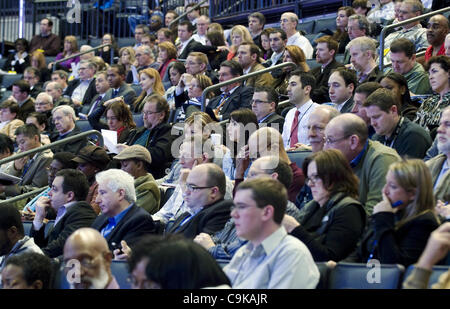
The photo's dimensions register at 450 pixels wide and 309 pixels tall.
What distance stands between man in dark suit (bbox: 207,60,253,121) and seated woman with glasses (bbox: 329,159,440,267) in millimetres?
4019

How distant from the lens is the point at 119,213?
17.9 ft

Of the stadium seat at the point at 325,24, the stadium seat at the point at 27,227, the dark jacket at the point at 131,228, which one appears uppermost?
the stadium seat at the point at 325,24

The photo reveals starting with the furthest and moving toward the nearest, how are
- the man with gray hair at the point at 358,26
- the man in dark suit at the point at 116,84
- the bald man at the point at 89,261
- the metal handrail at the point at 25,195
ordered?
the man in dark suit at the point at 116,84 → the man with gray hair at the point at 358,26 → the metal handrail at the point at 25,195 → the bald man at the point at 89,261

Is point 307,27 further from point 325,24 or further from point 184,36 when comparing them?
point 184,36

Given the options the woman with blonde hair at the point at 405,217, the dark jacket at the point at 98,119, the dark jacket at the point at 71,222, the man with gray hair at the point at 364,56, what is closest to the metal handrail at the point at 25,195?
the dark jacket at the point at 71,222

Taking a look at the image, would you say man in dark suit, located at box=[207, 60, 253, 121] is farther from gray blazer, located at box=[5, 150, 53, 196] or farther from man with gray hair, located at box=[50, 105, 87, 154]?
gray blazer, located at box=[5, 150, 53, 196]

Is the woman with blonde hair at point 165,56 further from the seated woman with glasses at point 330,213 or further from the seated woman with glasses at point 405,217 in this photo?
the seated woman with glasses at point 405,217

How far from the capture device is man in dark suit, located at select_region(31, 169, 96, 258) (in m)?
5.66

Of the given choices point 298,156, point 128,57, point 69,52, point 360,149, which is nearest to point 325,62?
point 298,156

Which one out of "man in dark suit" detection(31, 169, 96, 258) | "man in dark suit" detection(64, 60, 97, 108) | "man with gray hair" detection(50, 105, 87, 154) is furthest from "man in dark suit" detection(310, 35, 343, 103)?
"man in dark suit" detection(64, 60, 97, 108)

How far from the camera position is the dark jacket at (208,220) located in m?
4.99

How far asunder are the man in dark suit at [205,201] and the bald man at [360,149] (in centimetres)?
67

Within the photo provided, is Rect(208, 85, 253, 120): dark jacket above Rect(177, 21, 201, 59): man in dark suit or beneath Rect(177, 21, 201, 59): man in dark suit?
beneath
